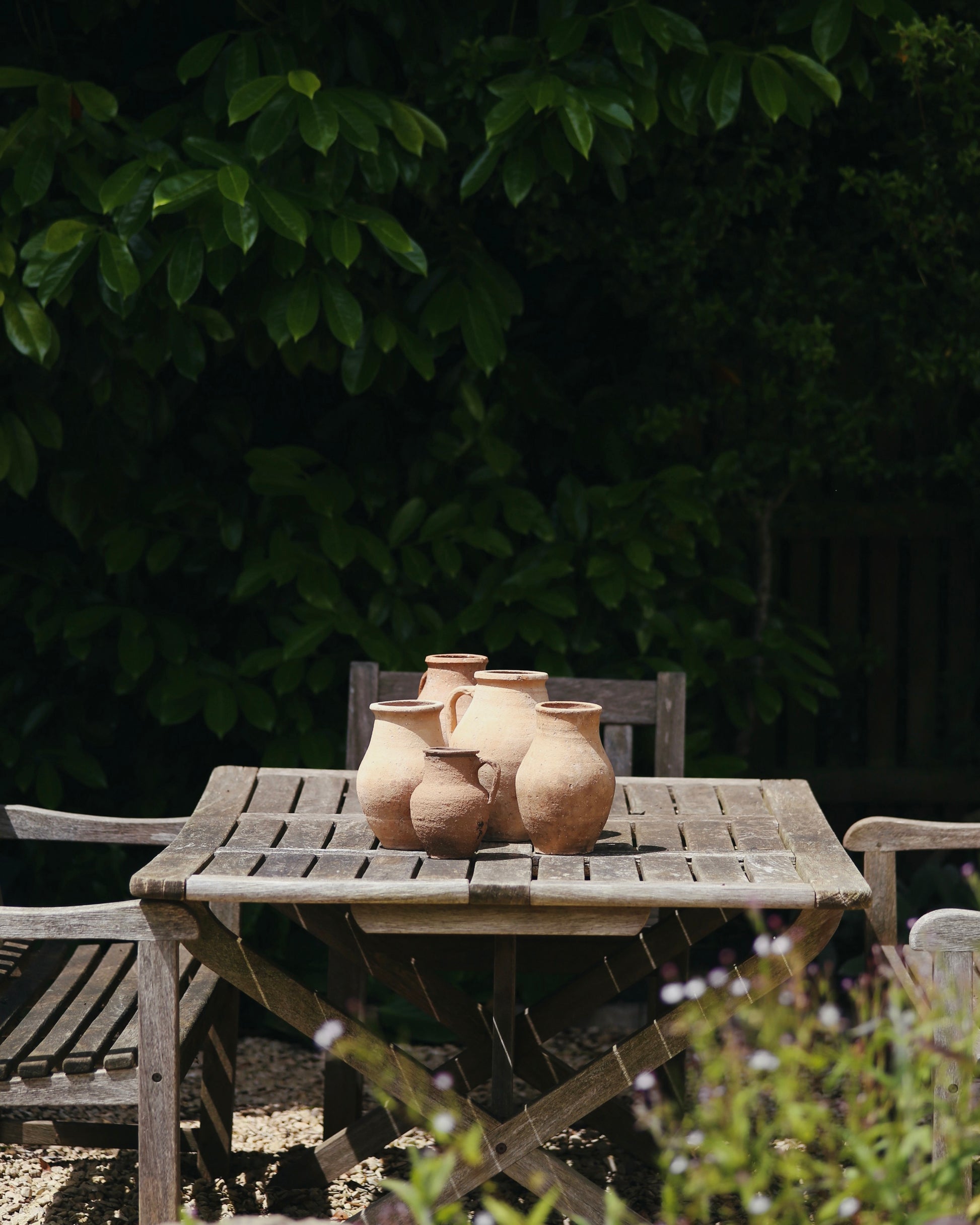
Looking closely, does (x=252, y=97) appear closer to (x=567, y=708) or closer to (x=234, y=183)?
(x=234, y=183)

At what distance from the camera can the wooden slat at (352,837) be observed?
2.28 meters

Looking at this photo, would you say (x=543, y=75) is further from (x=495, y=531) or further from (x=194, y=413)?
(x=194, y=413)

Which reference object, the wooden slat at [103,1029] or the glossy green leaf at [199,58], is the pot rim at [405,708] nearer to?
the wooden slat at [103,1029]

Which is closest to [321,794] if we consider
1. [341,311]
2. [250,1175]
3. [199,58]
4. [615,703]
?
[615,703]

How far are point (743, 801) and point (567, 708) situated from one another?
0.68 metres

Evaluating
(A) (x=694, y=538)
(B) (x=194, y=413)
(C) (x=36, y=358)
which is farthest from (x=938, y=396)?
(C) (x=36, y=358)

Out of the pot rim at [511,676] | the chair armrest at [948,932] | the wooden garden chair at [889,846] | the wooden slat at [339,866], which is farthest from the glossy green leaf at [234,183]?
the chair armrest at [948,932]

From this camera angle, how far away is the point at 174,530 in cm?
371

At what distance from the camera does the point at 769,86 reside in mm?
3146

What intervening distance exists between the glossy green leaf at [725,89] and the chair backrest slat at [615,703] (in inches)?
50.4

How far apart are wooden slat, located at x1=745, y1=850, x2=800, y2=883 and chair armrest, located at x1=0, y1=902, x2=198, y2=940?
2.80ft

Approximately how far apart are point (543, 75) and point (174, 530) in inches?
59.0

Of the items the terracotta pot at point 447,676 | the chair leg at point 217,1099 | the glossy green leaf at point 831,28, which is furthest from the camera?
the glossy green leaf at point 831,28

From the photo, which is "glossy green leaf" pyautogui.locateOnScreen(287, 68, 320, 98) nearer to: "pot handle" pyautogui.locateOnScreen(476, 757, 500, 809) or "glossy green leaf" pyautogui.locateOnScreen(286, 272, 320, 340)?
"glossy green leaf" pyautogui.locateOnScreen(286, 272, 320, 340)
